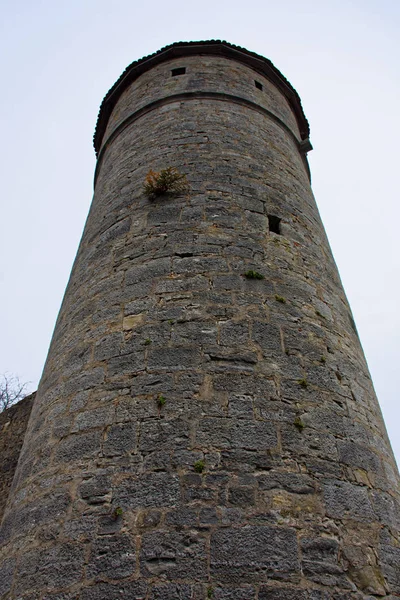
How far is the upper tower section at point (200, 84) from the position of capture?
22.4ft

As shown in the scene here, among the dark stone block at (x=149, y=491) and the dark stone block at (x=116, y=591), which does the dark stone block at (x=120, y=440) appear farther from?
the dark stone block at (x=116, y=591)

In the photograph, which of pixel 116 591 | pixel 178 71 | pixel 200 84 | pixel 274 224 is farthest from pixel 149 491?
pixel 178 71

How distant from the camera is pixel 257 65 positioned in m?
7.83

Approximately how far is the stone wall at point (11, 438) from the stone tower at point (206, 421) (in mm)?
3486

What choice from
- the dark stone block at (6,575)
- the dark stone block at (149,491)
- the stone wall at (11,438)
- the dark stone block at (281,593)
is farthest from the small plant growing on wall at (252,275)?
the stone wall at (11,438)

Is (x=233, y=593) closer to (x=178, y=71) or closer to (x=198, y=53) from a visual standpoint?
(x=178, y=71)

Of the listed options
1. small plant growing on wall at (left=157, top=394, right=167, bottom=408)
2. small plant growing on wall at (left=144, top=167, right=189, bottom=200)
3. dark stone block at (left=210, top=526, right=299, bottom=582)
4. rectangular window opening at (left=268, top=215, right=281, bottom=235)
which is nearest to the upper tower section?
small plant growing on wall at (left=144, top=167, right=189, bottom=200)

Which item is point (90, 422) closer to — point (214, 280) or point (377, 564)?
point (214, 280)

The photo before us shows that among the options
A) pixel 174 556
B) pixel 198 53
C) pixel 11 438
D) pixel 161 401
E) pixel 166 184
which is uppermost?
pixel 198 53

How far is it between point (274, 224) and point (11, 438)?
536 cm

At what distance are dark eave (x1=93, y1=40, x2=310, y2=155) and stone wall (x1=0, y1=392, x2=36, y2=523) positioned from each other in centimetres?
445

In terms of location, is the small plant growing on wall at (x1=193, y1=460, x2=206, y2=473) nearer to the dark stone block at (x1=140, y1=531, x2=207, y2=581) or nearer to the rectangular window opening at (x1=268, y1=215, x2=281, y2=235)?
the dark stone block at (x1=140, y1=531, x2=207, y2=581)

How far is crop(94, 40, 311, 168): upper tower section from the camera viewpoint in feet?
22.4

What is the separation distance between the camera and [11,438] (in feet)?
25.9
